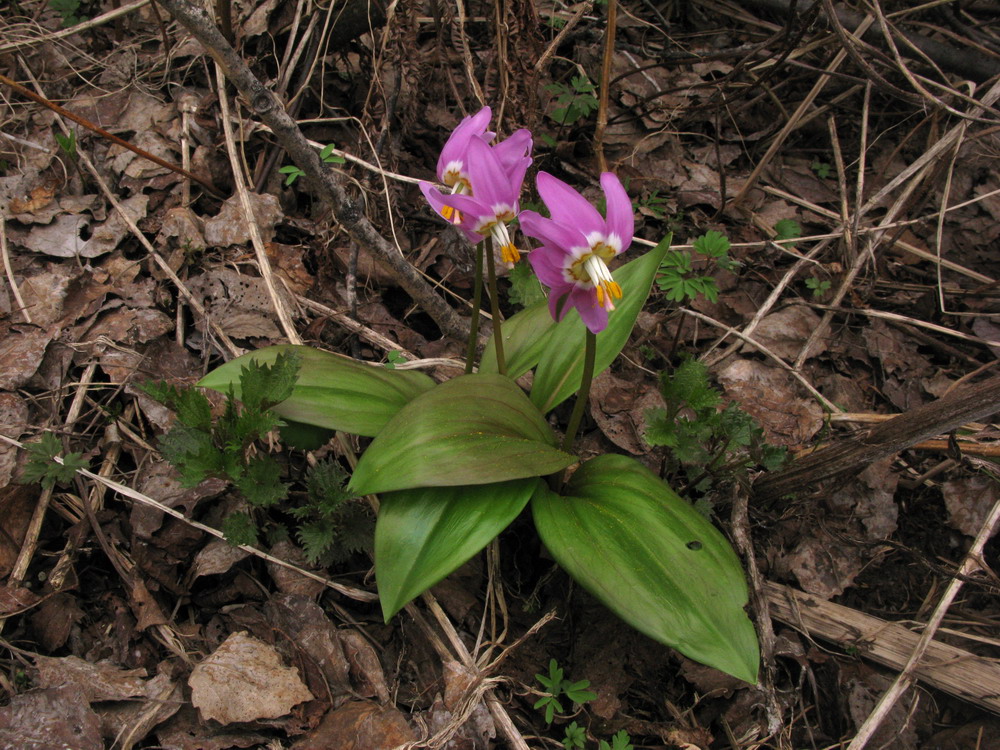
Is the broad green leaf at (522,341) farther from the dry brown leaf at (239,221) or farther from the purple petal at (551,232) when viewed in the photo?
the dry brown leaf at (239,221)

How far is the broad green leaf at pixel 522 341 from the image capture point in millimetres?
2373

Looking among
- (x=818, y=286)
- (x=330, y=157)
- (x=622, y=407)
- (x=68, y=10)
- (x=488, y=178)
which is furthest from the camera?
(x=68, y=10)

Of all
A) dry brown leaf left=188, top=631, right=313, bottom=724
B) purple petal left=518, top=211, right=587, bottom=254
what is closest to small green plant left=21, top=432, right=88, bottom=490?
dry brown leaf left=188, top=631, right=313, bottom=724

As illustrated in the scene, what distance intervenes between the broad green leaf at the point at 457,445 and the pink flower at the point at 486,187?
42cm

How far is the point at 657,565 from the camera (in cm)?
168

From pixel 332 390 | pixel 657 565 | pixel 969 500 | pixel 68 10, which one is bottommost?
pixel 969 500

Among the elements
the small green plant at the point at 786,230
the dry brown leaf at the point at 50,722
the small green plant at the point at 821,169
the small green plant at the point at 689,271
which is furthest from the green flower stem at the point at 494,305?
the small green plant at the point at 821,169

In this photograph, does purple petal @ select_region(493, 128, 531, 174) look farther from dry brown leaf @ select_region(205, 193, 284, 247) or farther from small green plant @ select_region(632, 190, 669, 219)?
dry brown leaf @ select_region(205, 193, 284, 247)

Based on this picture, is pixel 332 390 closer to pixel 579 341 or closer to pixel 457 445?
pixel 457 445

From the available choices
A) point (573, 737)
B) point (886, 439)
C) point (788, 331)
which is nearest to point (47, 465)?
point (573, 737)

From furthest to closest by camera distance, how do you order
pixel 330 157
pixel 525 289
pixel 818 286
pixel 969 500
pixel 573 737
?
pixel 818 286 → pixel 330 157 → pixel 525 289 → pixel 969 500 → pixel 573 737

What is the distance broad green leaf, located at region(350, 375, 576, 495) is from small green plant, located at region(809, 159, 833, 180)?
98.4 inches

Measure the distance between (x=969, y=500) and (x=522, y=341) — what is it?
176cm

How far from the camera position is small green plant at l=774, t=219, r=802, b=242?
10.3 feet
